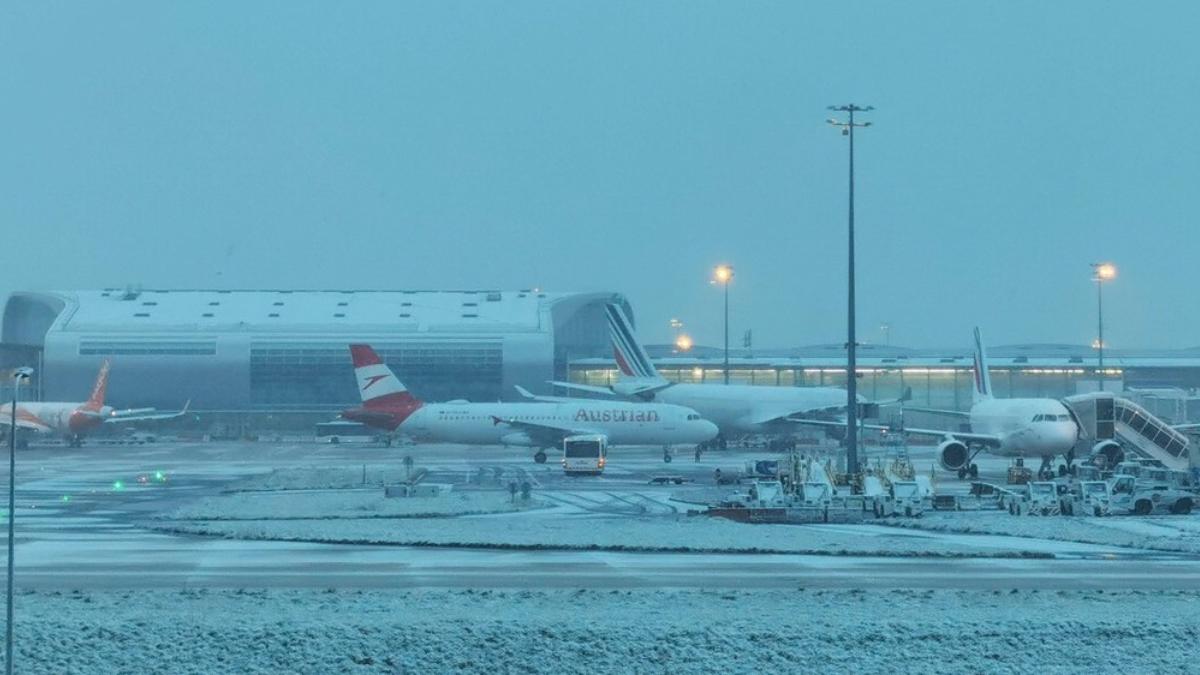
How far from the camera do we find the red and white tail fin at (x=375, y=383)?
275ft

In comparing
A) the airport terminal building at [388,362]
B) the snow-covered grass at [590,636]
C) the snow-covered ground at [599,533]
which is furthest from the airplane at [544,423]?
the snow-covered grass at [590,636]

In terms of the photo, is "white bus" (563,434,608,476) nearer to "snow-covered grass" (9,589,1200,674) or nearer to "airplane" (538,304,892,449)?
"airplane" (538,304,892,449)

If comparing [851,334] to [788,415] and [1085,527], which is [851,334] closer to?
[1085,527]

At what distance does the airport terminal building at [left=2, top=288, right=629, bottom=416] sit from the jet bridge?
74.4 metres

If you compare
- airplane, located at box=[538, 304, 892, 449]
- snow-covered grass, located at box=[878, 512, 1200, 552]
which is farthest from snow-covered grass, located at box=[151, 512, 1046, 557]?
airplane, located at box=[538, 304, 892, 449]

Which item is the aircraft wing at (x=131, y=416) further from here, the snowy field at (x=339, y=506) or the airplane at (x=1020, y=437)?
the airplane at (x=1020, y=437)

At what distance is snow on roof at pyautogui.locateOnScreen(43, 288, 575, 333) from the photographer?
131125 millimetres

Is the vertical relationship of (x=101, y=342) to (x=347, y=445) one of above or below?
above

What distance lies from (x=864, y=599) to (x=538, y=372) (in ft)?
343

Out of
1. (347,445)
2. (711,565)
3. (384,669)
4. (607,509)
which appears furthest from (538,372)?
(384,669)

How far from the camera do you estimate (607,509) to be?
42.9 m

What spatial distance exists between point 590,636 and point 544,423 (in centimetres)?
6021

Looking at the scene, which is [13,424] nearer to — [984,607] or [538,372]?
[984,607]

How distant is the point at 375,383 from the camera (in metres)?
84.4
